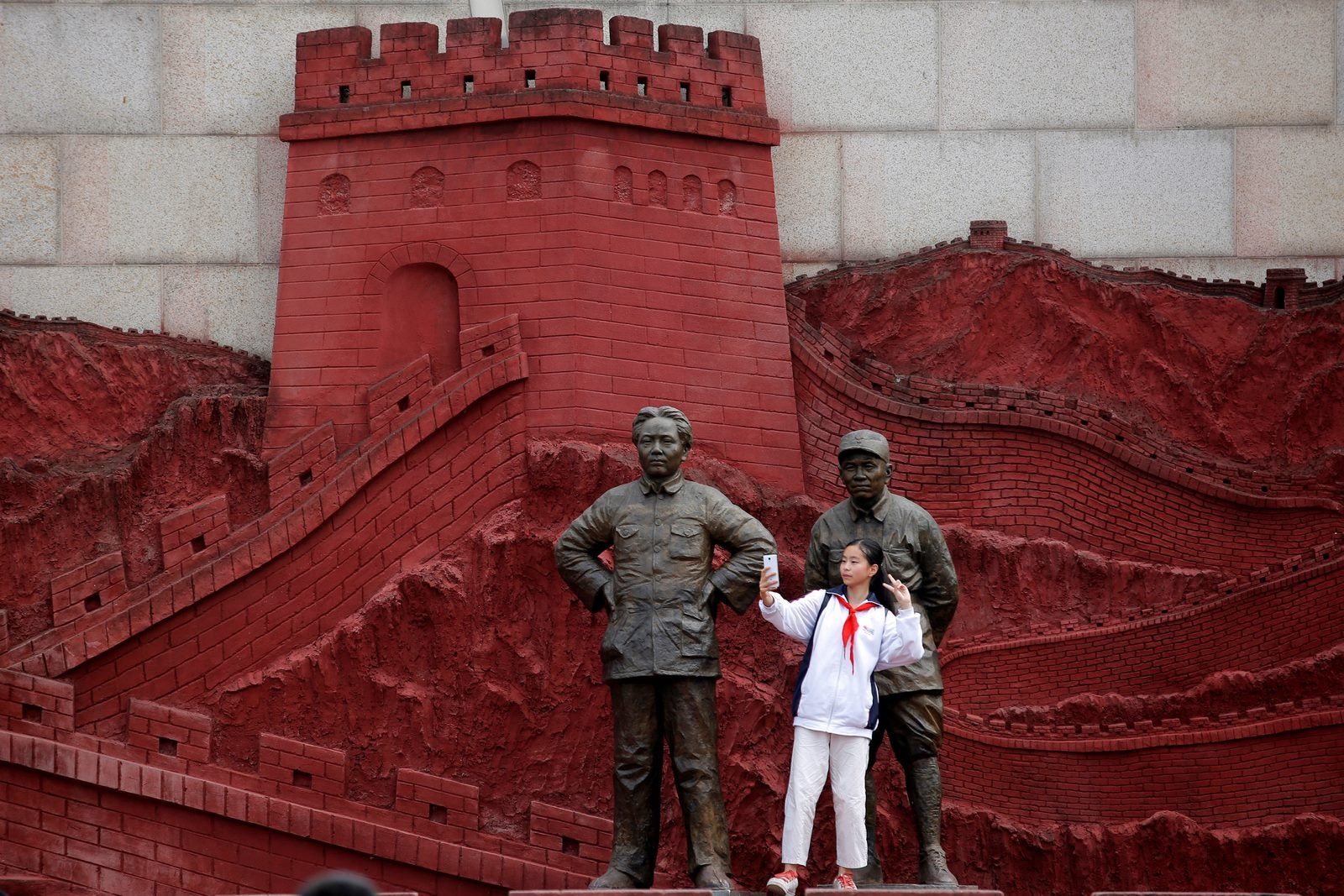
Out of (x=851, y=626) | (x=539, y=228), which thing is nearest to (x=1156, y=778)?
(x=851, y=626)

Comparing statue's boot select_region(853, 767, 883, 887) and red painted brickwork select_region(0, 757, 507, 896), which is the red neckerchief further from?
red painted brickwork select_region(0, 757, 507, 896)

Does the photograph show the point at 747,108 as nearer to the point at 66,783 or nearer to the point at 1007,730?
the point at 1007,730

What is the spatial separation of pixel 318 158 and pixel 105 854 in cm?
483

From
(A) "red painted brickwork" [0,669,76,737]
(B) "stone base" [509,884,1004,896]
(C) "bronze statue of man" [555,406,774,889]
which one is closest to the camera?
(B) "stone base" [509,884,1004,896]

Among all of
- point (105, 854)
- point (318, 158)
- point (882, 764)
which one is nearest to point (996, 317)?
point (882, 764)

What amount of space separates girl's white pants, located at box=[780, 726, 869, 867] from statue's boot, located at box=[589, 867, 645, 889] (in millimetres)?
912

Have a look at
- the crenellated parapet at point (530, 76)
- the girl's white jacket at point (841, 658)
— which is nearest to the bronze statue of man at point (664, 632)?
the girl's white jacket at point (841, 658)

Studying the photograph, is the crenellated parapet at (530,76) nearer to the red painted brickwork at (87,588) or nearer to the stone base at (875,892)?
the red painted brickwork at (87,588)

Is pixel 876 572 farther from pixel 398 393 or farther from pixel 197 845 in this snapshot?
pixel 197 845

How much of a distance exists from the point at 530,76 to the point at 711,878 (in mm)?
5907

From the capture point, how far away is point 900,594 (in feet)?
36.8

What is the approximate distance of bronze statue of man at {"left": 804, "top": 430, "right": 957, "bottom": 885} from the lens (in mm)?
11516

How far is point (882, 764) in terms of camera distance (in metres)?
13.9

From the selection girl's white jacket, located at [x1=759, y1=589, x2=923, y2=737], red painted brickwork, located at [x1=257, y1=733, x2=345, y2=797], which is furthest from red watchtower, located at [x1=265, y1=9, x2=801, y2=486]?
girl's white jacket, located at [x1=759, y1=589, x2=923, y2=737]
